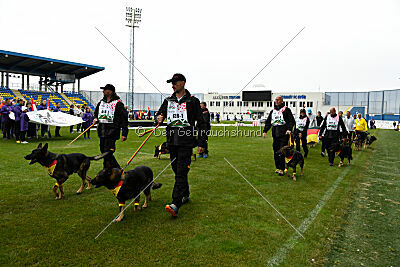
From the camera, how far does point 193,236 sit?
345 centimetres

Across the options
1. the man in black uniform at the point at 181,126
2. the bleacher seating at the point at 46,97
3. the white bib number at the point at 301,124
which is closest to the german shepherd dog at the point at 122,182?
the man in black uniform at the point at 181,126

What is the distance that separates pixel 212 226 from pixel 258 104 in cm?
7003

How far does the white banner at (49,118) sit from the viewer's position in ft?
45.9

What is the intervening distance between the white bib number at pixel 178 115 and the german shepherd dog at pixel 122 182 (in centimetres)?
101

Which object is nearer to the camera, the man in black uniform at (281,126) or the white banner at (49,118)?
the man in black uniform at (281,126)

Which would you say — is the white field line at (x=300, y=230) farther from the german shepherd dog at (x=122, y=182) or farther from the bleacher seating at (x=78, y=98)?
the bleacher seating at (x=78, y=98)

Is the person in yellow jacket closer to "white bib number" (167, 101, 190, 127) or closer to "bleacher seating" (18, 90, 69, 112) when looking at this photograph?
"white bib number" (167, 101, 190, 127)

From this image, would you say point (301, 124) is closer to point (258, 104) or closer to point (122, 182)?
point (122, 182)

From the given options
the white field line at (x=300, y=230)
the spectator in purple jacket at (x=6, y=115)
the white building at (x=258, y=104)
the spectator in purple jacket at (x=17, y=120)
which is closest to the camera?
the white field line at (x=300, y=230)

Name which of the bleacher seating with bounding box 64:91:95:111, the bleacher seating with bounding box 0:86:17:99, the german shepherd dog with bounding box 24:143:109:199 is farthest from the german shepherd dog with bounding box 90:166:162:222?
the bleacher seating with bounding box 64:91:95:111

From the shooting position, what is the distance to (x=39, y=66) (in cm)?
3953

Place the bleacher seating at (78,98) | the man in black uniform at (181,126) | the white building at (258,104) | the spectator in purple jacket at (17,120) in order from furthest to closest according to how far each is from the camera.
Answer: the white building at (258,104) < the bleacher seating at (78,98) < the spectator in purple jacket at (17,120) < the man in black uniform at (181,126)

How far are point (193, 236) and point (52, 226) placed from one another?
212 centimetres

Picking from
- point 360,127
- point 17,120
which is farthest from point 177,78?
point 360,127
